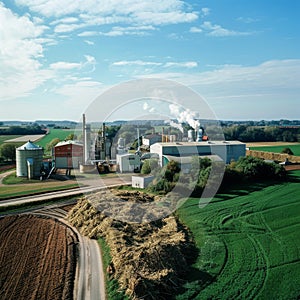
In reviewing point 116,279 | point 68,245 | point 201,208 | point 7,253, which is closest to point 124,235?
point 68,245

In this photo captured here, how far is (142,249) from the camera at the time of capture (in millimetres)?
11531

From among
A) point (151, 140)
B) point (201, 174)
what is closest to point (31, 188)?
point (201, 174)

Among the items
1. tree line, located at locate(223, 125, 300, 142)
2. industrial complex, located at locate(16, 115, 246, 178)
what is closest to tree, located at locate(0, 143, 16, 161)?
industrial complex, located at locate(16, 115, 246, 178)

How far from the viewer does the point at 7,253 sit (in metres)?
12.0

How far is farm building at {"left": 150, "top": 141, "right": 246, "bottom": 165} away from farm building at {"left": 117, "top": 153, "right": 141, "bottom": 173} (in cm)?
196

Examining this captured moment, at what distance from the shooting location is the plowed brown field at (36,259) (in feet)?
31.5

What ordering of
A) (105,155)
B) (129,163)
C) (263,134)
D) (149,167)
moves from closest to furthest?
1. (149,167)
2. (129,163)
3. (105,155)
4. (263,134)

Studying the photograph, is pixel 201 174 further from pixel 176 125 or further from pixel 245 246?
pixel 176 125

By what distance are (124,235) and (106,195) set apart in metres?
5.62

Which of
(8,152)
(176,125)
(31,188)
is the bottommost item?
(31,188)

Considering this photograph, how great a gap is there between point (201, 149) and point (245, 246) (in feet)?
55.1

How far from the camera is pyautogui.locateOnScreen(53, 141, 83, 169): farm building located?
28.8 metres

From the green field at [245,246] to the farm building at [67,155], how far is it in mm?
14042

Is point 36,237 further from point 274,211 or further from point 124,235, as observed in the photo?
point 274,211
